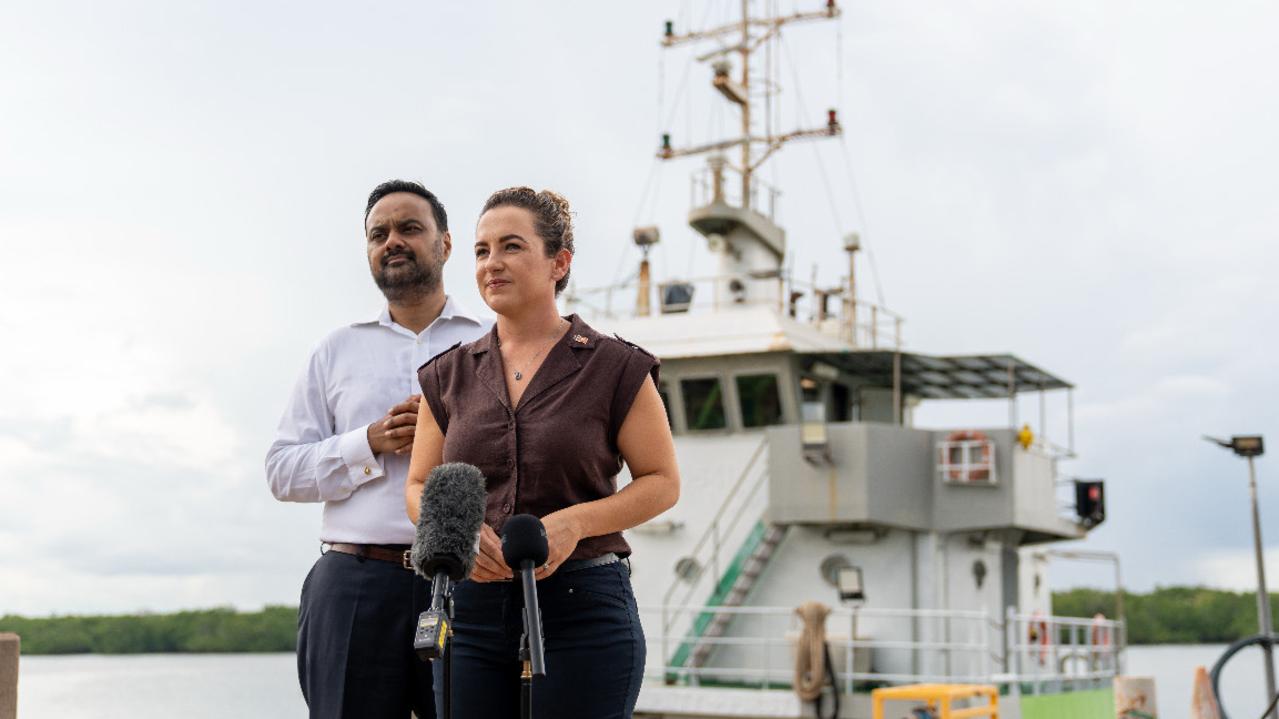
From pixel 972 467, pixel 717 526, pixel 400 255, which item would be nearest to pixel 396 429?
pixel 400 255

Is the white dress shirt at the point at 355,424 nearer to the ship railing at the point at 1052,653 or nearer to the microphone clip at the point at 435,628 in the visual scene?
the microphone clip at the point at 435,628

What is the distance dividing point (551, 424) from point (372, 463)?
823 mm

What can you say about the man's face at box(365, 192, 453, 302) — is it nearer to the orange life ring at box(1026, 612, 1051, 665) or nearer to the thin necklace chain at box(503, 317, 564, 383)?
the thin necklace chain at box(503, 317, 564, 383)

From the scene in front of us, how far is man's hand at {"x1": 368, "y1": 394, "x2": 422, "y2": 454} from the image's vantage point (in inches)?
135

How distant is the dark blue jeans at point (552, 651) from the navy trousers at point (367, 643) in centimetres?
72

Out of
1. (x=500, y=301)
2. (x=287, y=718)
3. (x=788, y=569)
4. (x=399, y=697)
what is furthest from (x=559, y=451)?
(x=287, y=718)

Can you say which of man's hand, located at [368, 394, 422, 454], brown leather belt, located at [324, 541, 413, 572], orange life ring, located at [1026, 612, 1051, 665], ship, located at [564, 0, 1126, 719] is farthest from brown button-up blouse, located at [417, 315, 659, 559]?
orange life ring, located at [1026, 612, 1051, 665]

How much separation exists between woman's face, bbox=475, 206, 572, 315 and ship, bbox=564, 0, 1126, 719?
11.0 metres

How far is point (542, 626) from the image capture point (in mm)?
2770

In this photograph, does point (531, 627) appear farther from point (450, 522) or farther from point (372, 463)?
point (372, 463)

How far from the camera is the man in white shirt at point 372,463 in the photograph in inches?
137

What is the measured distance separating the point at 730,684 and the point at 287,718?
17359 millimetres

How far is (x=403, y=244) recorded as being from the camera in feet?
12.0

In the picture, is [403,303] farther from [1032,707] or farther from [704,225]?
[704,225]
